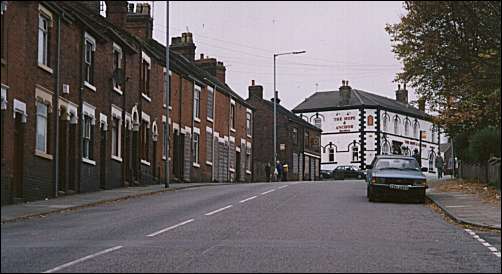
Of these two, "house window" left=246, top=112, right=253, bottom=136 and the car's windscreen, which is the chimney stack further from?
the car's windscreen

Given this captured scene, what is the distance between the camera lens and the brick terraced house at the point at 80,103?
702 cm

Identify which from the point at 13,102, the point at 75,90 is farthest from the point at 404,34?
the point at 13,102

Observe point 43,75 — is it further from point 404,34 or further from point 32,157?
point 404,34

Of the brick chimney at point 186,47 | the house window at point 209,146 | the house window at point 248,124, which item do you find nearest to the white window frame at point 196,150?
the house window at point 209,146

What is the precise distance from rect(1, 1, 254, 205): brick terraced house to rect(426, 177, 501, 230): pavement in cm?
891

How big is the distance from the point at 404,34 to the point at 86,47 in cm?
1763

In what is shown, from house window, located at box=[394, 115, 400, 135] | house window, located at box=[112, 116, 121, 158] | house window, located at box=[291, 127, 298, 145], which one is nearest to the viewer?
house window, located at box=[112, 116, 121, 158]

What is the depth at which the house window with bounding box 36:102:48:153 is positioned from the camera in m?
7.84

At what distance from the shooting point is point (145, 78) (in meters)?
43.0

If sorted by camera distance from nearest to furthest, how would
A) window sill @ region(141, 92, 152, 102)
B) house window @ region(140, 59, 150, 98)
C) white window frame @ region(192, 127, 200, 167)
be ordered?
window sill @ region(141, 92, 152, 102) < house window @ region(140, 59, 150, 98) < white window frame @ region(192, 127, 200, 167)

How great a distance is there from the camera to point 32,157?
7953mm

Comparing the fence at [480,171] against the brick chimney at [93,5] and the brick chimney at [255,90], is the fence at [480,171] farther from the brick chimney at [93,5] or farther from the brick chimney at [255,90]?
the brick chimney at [255,90]

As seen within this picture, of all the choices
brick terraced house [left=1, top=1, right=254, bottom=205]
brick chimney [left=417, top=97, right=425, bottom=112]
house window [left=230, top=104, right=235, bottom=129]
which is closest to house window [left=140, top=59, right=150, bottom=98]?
brick terraced house [left=1, top=1, right=254, bottom=205]

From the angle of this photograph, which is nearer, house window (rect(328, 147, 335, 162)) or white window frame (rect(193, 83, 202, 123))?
white window frame (rect(193, 83, 202, 123))
